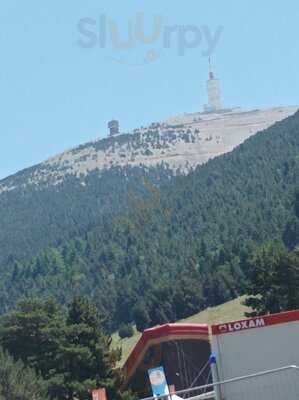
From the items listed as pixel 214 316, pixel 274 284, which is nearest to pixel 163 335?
pixel 274 284

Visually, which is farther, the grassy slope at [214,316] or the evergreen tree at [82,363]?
the grassy slope at [214,316]

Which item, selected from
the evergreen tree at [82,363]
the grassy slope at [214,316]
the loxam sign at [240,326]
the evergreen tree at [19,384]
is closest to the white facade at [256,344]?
the loxam sign at [240,326]

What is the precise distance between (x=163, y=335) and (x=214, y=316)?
5708 cm

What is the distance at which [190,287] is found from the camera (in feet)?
477

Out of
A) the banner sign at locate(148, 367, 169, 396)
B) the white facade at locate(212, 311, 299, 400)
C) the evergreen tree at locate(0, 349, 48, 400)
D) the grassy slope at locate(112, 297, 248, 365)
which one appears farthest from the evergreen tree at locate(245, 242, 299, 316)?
the banner sign at locate(148, 367, 169, 396)

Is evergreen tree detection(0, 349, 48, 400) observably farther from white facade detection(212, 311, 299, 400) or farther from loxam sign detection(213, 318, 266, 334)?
loxam sign detection(213, 318, 266, 334)

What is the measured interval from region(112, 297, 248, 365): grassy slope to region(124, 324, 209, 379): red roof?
43228 mm

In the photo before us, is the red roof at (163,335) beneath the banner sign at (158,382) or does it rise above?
beneath

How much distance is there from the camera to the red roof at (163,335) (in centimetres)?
6412

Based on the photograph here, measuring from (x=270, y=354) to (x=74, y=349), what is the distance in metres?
31.5

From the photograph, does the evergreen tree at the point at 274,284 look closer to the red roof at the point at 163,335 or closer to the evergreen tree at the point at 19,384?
the red roof at the point at 163,335

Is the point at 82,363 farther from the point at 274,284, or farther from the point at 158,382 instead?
the point at 158,382

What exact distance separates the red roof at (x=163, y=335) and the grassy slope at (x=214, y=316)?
4323 centimetres

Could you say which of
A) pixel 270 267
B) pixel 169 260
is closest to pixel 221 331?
pixel 270 267
